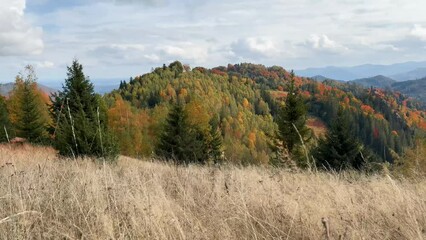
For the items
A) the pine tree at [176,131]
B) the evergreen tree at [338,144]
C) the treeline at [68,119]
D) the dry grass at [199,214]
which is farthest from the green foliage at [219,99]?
the dry grass at [199,214]

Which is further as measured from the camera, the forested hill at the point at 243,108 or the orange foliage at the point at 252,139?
the orange foliage at the point at 252,139

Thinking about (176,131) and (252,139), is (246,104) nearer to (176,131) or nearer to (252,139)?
(252,139)

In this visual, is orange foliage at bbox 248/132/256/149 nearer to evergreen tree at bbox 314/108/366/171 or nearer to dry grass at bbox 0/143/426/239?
evergreen tree at bbox 314/108/366/171

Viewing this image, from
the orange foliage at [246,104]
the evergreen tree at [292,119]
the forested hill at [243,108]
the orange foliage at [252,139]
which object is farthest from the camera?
the orange foliage at [246,104]

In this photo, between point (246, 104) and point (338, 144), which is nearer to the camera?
point (338, 144)

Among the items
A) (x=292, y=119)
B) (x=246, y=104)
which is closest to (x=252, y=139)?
(x=246, y=104)

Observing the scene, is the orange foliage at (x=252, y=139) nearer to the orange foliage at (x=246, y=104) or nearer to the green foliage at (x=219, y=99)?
the green foliage at (x=219, y=99)

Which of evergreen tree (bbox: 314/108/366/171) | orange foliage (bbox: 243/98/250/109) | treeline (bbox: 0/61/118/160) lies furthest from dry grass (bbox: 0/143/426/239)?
orange foliage (bbox: 243/98/250/109)

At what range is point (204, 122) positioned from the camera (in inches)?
1976

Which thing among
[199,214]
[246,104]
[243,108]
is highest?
[199,214]

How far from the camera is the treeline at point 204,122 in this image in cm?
1489

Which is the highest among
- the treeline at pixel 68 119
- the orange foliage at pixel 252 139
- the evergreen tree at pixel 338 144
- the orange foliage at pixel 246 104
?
the treeline at pixel 68 119

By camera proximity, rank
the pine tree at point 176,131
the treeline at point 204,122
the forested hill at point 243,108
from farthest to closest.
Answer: the forested hill at point 243,108
the pine tree at point 176,131
the treeline at point 204,122

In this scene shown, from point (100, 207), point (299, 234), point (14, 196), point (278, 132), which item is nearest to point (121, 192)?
point (100, 207)
